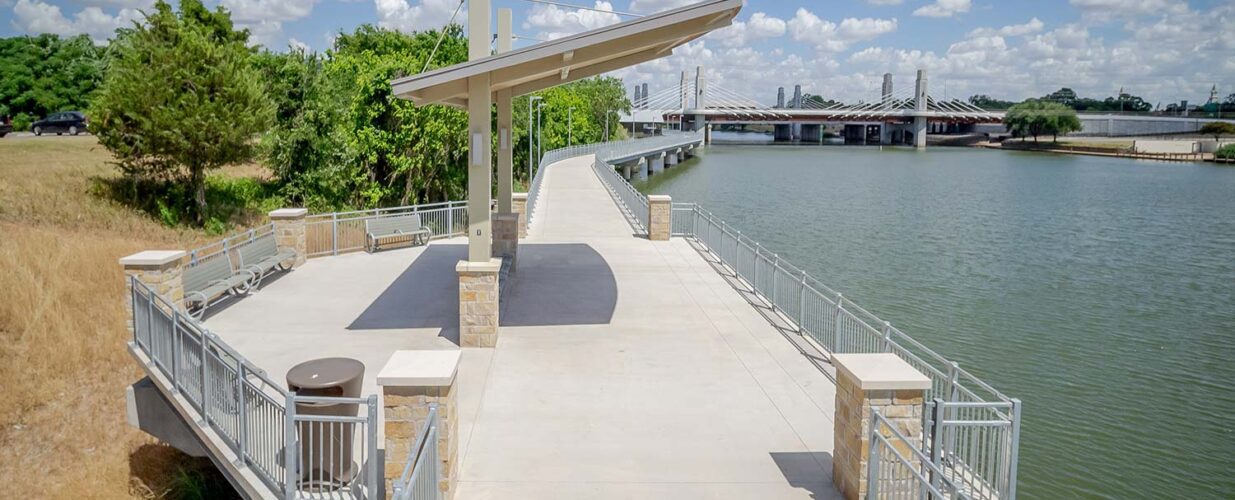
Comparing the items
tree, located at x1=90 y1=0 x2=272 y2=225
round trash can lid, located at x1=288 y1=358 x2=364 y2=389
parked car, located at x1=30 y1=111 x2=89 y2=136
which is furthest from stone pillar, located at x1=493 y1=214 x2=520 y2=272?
parked car, located at x1=30 y1=111 x2=89 y2=136

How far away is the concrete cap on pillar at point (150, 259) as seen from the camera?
11219 millimetres

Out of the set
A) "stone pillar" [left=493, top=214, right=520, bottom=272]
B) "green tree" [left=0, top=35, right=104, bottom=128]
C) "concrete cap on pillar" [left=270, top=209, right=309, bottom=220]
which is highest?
"green tree" [left=0, top=35, right=104, bottom=128]

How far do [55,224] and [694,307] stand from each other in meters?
21.4

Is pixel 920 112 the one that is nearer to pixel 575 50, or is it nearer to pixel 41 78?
pixel 41 78

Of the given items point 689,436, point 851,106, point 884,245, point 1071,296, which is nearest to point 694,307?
point 689,436

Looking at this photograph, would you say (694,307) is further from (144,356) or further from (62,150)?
(62,150)

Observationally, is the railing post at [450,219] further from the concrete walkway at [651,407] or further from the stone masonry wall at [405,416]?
the stone masonry wall at [405,416]

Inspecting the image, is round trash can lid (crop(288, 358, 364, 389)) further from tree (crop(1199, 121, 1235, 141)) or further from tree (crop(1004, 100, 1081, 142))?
tree (crop(1199, 121, 1235, 141))

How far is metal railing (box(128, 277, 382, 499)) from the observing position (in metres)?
6.50

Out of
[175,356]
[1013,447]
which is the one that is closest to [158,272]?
[175,356]

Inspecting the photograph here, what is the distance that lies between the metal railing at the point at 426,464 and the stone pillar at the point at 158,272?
21.1 ft

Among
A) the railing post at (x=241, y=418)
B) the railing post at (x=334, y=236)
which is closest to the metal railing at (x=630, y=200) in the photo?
the railing post at (x=334, y=236)

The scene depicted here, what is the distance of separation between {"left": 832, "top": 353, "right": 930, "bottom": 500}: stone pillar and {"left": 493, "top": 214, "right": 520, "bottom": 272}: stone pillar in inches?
421

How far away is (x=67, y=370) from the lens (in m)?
15.1
